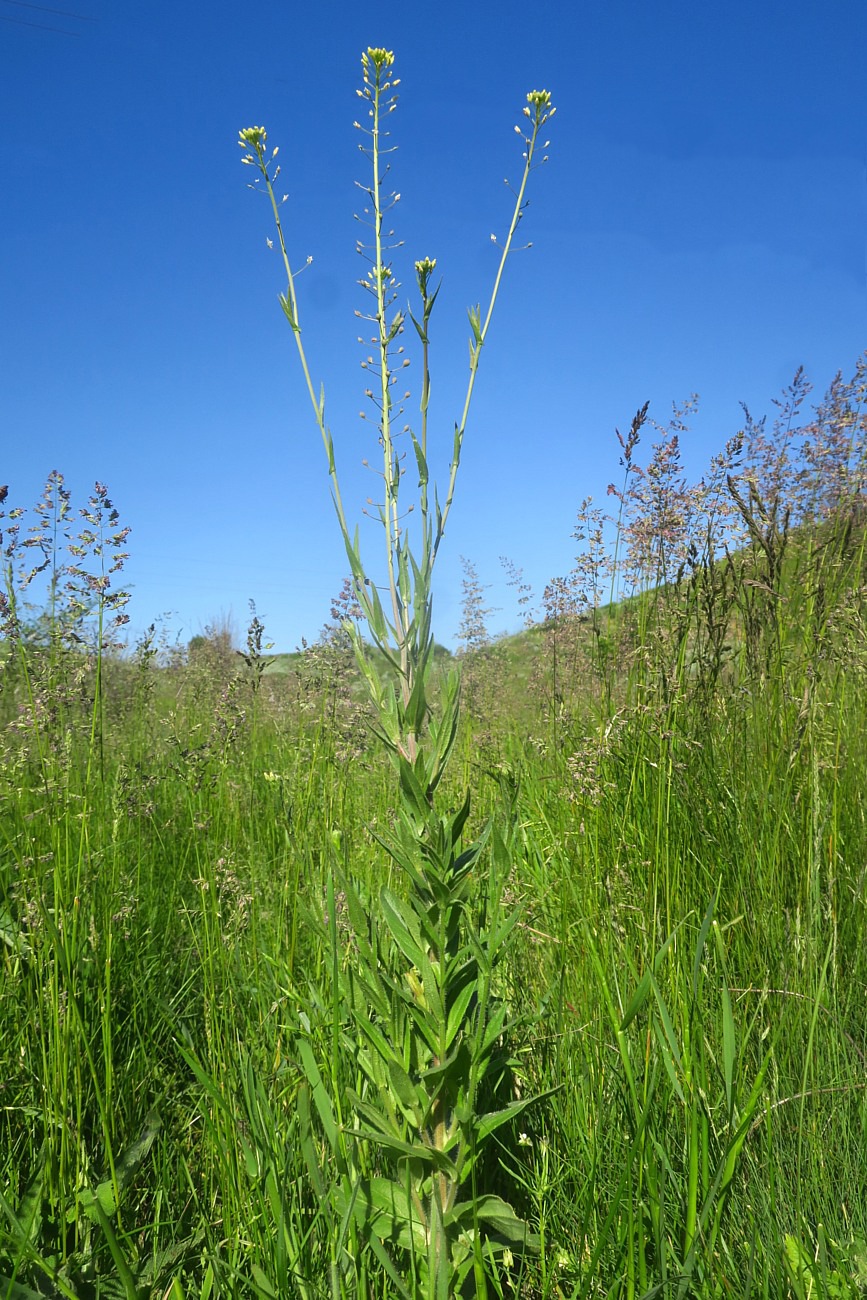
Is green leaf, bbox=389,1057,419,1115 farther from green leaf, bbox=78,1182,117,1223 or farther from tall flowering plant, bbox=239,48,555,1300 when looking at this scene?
green leaf, bbox=78,1182,117,1223

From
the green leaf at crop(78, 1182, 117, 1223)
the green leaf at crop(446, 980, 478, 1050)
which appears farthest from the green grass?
the green leaf at crop(446, 980, 478, 1050)

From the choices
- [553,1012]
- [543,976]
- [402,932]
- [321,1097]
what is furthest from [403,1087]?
[543,976]

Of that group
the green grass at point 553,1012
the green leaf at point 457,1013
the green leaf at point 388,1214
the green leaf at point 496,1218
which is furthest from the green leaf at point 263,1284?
the green leaf at point 457,1013

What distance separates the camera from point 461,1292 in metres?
1.39

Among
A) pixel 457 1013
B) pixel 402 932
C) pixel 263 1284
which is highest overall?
pixel 402 932

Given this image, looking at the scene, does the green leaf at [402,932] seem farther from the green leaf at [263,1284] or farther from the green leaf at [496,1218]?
the green leaf at [263,1284]

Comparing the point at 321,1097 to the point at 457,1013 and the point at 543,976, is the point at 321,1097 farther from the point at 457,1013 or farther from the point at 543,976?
the point at 543,976

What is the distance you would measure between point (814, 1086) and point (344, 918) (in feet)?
3.67

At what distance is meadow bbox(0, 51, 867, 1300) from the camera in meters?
1.33

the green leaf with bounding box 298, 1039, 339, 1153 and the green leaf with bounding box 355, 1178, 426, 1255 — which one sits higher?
the green leaf with bounding box 298, 1039, 339, 1153

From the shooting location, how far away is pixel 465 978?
139 centimetres

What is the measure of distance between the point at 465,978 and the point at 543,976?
0.87 m

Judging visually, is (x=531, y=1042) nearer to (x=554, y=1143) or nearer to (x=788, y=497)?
(x=554, y=1143)

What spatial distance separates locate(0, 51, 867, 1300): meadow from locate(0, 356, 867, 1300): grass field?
0.01 meters
